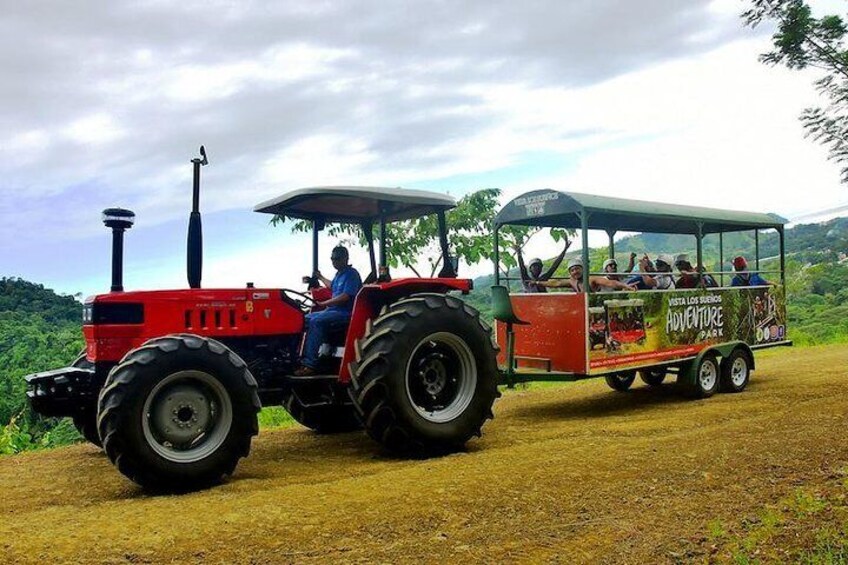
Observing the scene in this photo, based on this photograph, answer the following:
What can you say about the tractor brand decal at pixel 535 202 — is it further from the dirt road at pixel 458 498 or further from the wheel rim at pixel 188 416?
the wheel rim at pixel 188 416

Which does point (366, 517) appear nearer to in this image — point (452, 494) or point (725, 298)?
point (452, 494)

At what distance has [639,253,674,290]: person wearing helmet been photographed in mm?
9531

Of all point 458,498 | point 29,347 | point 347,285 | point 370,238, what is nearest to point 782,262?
point 370,238

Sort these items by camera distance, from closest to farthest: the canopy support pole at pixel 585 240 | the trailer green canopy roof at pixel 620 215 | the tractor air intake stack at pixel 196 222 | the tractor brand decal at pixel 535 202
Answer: the tractor air intake stack at pixel 196 222, the canopy support pole at pixel 585 240, the trailer green canopy roof at pixel 620 215, the tractor brand decal at pixel 535 202

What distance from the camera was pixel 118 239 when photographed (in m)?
6.00

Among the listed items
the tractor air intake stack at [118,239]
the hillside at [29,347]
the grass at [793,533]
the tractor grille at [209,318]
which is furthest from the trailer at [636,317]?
the hillside at [29,347]

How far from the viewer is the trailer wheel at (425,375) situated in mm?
5941

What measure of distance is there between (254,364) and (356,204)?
5.84ft

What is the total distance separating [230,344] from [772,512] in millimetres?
4217

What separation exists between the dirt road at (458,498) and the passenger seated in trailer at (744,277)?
358cm

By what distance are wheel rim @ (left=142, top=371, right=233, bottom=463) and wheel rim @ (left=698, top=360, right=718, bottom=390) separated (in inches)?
256

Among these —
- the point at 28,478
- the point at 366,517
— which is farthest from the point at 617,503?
the point at 28,478

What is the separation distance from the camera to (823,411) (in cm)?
750

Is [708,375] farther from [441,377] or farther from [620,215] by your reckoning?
[441,377]
